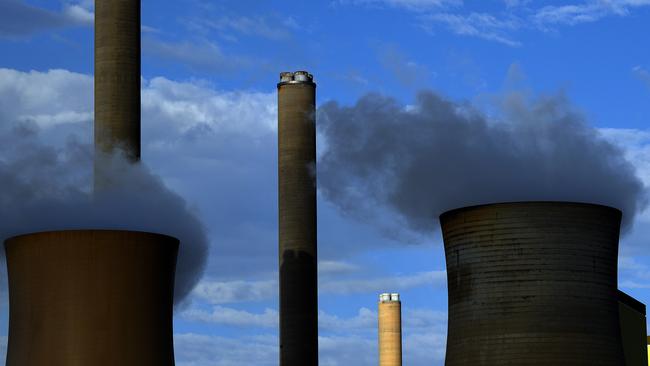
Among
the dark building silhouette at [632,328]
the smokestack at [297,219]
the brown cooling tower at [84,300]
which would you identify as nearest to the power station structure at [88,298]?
the brown cooling tower at [84,300]

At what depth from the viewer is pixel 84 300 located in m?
24.8

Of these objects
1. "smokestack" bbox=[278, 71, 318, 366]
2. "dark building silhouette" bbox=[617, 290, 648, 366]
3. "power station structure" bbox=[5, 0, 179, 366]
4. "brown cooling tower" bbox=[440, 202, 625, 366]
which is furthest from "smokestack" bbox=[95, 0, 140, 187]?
"dark building silhouette" bbox=[617, 290, 648, 366]

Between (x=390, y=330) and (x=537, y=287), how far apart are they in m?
32.6

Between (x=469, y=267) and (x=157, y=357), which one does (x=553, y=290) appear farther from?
(x=157, y=357)

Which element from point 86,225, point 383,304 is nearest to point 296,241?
point 86,225

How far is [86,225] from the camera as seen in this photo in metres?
32.5

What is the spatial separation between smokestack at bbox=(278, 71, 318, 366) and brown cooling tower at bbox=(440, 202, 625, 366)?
16.7 m

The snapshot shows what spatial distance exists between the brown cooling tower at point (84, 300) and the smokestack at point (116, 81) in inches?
335

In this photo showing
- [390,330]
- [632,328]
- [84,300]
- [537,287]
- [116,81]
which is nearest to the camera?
[537,287]

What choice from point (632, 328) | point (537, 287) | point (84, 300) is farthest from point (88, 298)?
point (632, 328)

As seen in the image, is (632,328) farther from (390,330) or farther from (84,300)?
(390,330)

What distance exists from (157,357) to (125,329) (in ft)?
3.07

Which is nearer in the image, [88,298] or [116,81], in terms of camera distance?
[88,298]

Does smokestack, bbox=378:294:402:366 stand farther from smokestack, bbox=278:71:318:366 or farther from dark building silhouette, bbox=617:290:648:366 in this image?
dark building silhouette, bbox=617:290:648:366
